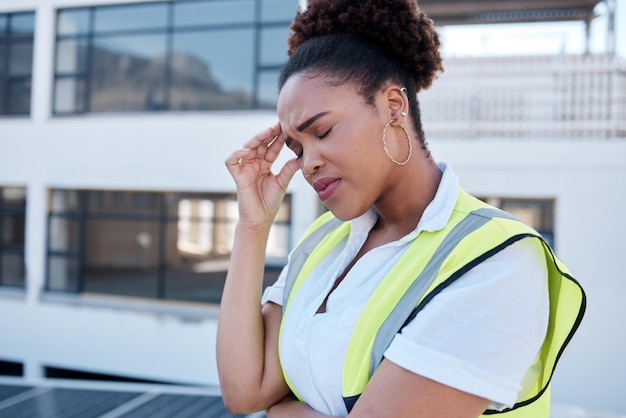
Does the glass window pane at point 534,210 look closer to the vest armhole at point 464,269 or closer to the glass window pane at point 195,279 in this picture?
the glass window pane at point 195,279

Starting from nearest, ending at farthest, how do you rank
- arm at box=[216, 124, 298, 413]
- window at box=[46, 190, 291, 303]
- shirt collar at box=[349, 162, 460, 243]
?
shirt collar at box=[349, 162, 460, 243]
arm at box=[216, 124, 298, 413]
window at box=[46, 190, 291, 303]

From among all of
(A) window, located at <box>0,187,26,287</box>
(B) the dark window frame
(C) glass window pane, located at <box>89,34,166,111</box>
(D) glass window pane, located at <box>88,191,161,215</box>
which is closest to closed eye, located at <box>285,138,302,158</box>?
(B) the dark window frame

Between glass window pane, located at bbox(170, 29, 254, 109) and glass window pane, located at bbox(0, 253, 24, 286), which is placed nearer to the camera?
glass window pane, located at bbox(170, 29, 254, 109)

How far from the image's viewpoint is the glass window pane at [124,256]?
13.9 metres

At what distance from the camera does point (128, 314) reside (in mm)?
8734

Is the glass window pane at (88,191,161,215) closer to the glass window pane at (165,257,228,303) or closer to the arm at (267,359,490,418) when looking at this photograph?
the glass window pane at (165,257,228,303)

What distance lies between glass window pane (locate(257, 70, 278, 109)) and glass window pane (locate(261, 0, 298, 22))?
2.54 feet

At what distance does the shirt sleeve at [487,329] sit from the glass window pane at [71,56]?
384 inches

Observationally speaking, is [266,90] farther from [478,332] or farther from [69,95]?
[478,332]

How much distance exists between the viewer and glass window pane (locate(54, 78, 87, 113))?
31.0ft

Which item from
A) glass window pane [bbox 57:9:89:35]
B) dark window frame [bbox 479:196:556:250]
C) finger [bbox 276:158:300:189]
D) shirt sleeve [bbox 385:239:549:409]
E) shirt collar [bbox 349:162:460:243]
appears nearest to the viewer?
shirt sleeve [bbox 385:239:549:409]

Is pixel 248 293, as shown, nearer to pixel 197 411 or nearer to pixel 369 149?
pixel 369 149

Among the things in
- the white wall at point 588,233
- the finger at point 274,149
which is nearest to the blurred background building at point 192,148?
the white wall at point 588,233

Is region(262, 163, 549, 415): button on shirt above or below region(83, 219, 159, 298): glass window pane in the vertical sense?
above
